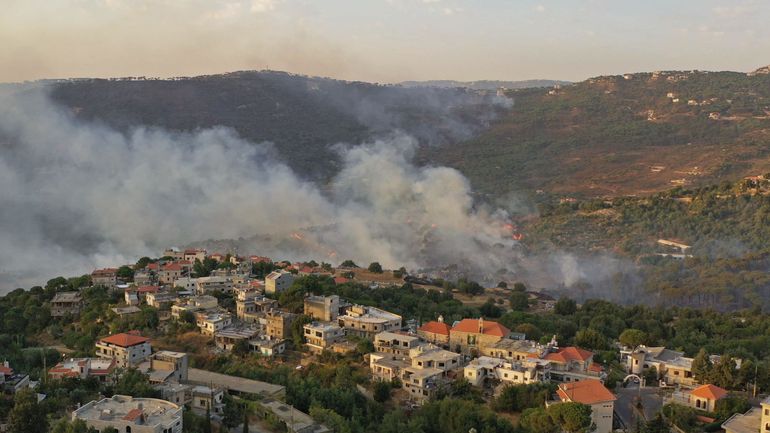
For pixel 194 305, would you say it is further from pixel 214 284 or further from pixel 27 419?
pixel 27 419

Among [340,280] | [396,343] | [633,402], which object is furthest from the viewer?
[340,280]

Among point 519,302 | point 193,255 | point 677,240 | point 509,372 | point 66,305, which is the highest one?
point 509,372

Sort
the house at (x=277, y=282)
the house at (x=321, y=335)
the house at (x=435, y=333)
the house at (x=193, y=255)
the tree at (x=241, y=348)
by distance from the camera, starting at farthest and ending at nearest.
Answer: the house at (x=193, y=255) → the house at (x=277, y=282) → the house at (x=435, y=333) → the house at (x=321, y=335) → the tree at (x=241, y=348)

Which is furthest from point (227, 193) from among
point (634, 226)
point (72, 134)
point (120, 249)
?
point (634, 226)

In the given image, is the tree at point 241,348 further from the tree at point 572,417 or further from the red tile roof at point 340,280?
the tree at point 572,417

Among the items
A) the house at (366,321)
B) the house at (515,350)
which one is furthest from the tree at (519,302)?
the house at (515,350)

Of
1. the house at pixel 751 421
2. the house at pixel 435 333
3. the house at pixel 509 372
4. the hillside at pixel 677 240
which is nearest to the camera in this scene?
the house at pixel 751 421

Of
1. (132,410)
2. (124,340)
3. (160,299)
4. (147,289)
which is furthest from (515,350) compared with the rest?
(147,289)
